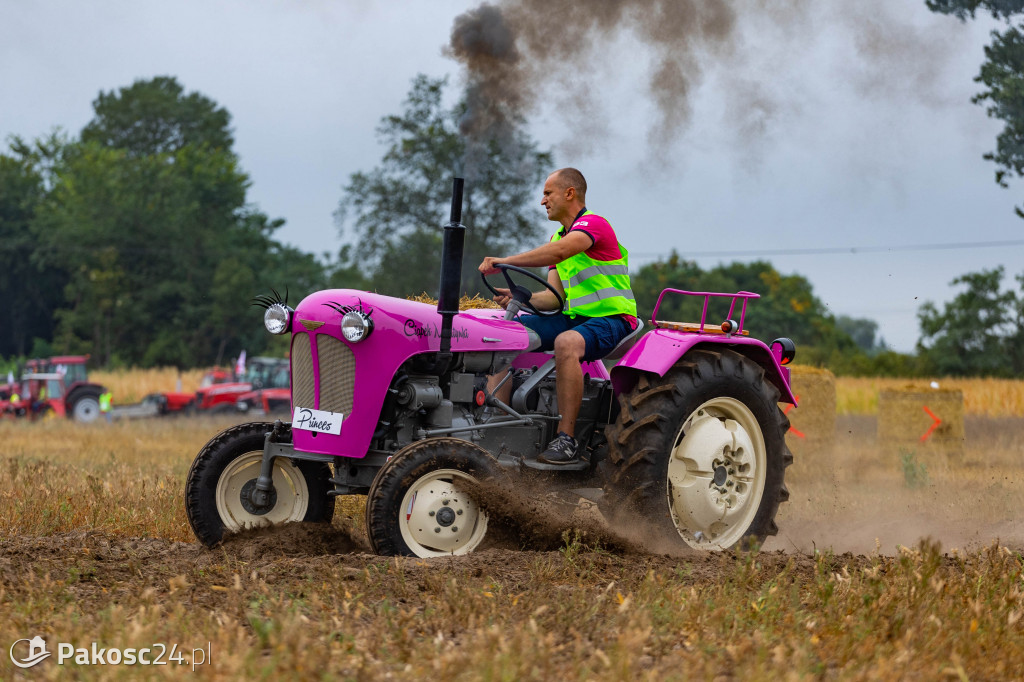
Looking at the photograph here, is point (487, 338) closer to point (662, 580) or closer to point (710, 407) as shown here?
point (710, 407)

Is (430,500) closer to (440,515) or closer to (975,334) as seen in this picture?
(440,515)

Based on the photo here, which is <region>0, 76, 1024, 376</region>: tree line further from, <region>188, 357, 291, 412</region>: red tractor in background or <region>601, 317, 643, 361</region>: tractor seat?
<region>601, 317, 643, 361</region>: tractor seat

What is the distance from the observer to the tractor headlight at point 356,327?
17.6ft

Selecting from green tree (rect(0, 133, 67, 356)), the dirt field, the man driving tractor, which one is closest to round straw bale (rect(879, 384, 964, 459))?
the dirt field

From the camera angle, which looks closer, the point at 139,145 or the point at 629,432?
the point at 629,432

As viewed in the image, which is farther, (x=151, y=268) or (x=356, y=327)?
(x=151, y=268)

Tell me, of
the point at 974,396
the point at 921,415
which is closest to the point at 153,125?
the point at 974,396

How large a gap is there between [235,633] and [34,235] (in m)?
57.9

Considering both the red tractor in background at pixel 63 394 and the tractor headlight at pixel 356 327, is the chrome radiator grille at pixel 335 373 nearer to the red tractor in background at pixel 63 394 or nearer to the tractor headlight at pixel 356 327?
the tractor headlight at pixel 356 327

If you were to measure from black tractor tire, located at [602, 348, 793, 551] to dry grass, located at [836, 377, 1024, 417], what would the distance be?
16.4 meters

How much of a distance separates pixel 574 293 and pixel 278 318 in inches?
61.2

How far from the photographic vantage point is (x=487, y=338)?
5.79 m

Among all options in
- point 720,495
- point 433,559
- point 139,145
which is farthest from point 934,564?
point 139,145

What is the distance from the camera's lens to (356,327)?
5.39 m
